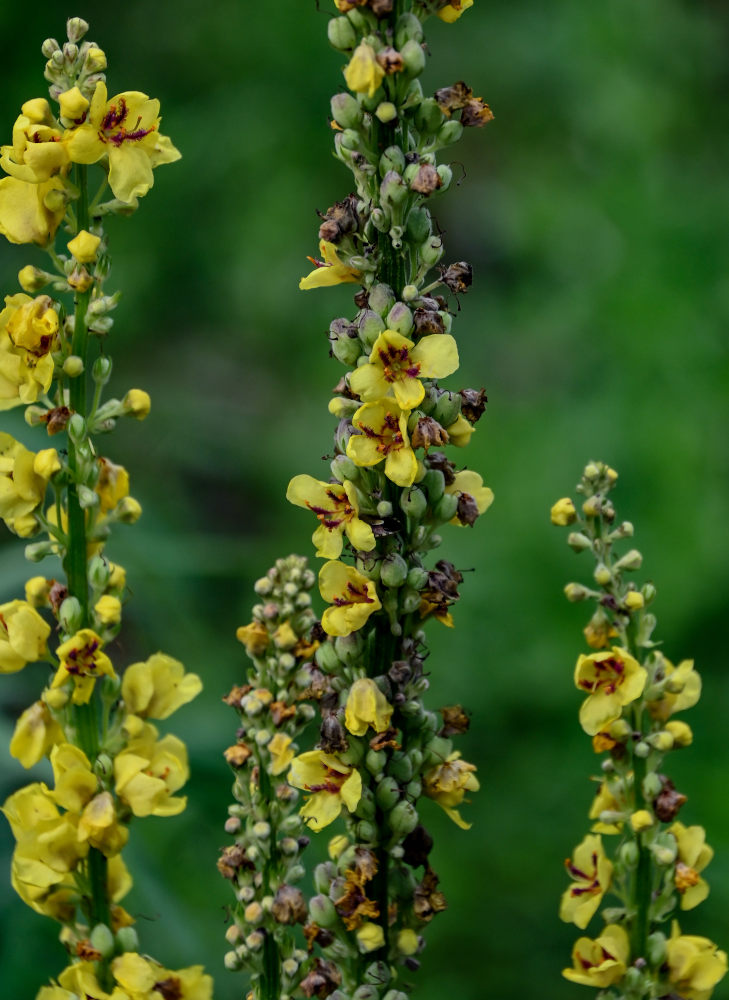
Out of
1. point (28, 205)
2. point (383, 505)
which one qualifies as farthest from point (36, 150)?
point (383, 505)

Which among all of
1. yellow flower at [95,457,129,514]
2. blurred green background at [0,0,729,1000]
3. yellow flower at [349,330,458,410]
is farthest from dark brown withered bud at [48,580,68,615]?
blurred green background at [0,0,729,1000]

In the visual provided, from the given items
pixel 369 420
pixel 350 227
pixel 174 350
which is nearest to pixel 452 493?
pixel 369 420

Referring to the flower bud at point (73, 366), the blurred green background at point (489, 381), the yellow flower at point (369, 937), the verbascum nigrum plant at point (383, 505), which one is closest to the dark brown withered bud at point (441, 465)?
the verbascum nigrum plant at point (383, 505)

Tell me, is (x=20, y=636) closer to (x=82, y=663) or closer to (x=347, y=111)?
(x=82, y=663)

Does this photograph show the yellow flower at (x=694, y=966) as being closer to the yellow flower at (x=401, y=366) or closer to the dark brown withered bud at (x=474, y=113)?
the yellow flower at (x=401, y=366)

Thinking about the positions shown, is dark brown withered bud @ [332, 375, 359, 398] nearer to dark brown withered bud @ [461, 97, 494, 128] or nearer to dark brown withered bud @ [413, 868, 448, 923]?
dark brown withered bud @ [461, 97, 494, 128]

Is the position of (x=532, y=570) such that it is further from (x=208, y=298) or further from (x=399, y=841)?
(x=208, y=298)
